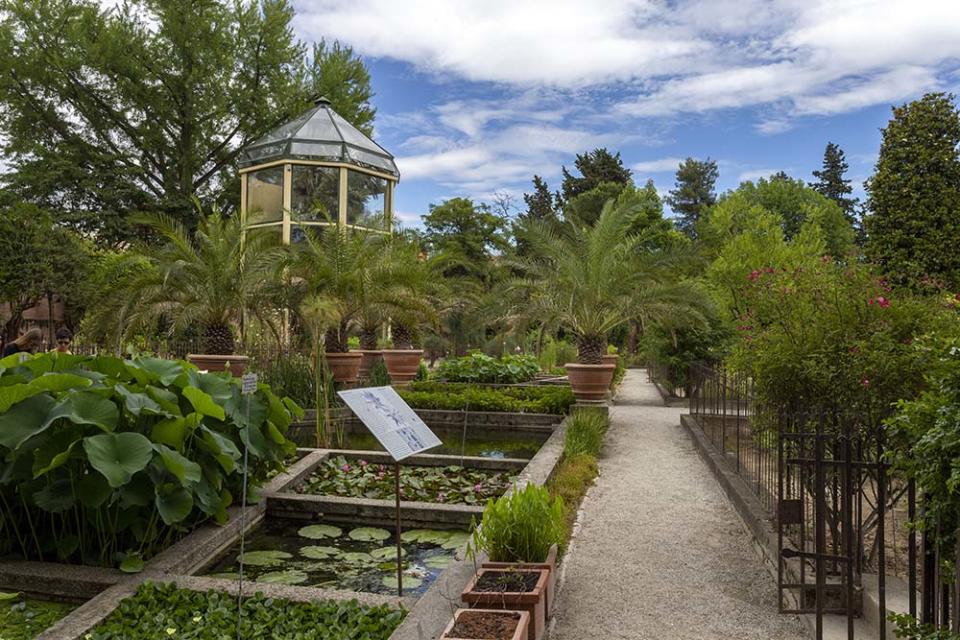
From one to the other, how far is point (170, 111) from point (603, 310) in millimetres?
23367

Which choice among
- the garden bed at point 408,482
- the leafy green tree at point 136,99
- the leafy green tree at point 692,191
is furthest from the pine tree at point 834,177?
the garden bed at point 408,482

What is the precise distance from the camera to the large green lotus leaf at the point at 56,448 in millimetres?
3707

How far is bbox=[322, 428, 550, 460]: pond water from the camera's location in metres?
9.28

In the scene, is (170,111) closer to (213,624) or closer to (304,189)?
(304,189)

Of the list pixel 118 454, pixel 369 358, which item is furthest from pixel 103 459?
pixel 369 358

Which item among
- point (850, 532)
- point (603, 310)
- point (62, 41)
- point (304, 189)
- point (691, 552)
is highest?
point (62, 41)

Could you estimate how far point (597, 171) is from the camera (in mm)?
42500

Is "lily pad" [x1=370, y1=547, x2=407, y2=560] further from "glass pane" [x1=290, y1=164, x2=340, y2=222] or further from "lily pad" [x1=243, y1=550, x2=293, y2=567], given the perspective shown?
"glass pane" [x1=290, y1=164, x2=340, y2=222]

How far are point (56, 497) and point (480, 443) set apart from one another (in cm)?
668

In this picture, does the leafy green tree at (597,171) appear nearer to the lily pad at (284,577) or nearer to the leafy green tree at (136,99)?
the leafy green tree at (136,99)

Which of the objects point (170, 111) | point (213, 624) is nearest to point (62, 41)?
point (170, 111)

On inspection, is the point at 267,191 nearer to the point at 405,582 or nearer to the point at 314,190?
the point at 314,190

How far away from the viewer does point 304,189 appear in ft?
67.4

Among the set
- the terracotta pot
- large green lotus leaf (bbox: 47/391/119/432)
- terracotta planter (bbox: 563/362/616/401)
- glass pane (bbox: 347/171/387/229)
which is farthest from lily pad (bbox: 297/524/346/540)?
glass pane (bbox: 347/171/387/229)
